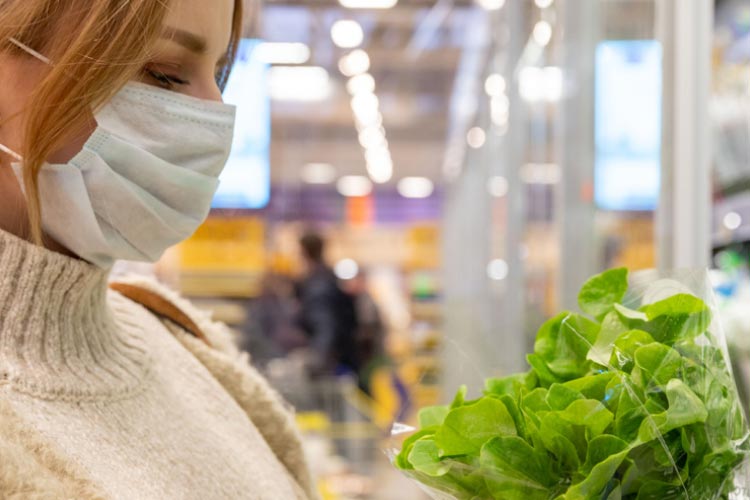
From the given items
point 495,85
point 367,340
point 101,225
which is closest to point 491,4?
point 495,85

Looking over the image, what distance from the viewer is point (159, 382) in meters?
1.22

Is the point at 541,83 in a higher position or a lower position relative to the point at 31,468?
higher

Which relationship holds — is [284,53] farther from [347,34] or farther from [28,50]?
[28,50]

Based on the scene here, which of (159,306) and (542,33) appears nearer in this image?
(159,306)

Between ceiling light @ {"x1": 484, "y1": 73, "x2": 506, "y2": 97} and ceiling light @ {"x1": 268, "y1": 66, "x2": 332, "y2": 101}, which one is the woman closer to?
Answer: ceiling light @ {"x1": 484, "y1": 73, "x2": 506, "y2": 97}

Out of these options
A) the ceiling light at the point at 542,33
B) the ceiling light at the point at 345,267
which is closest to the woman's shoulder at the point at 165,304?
the ceiling light at the point at 542,33

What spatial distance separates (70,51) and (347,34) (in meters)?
6.68

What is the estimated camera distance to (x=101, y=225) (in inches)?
43.2

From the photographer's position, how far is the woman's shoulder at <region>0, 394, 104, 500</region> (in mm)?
839

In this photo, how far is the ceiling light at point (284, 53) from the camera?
729cm

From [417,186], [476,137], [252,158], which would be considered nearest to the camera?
[252,158]

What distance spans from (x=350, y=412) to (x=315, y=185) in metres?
6.05

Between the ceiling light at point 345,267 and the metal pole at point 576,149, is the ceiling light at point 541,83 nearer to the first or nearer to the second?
the metal pole at point 576,149

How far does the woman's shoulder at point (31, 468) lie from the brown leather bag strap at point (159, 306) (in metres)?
0.52
